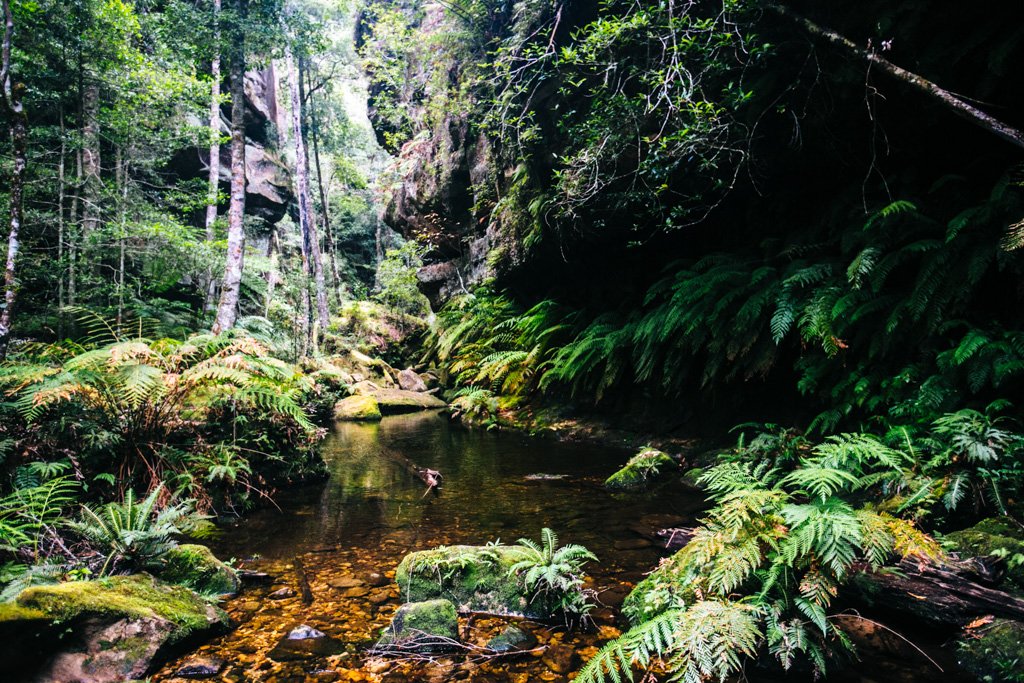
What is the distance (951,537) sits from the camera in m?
2.29

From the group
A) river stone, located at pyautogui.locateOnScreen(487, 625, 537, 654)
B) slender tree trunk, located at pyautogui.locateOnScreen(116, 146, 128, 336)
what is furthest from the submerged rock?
river stone, located at pyautogui.locateOnScreen(487, 625, 537, 654)

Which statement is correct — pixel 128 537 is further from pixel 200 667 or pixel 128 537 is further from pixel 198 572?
pixel 200 667

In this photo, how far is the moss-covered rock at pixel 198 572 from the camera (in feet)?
8.86

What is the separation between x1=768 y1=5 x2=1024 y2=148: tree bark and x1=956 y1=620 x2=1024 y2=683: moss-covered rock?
2705 millimetres

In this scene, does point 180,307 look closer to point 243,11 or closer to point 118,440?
point 243,11

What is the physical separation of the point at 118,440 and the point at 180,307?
9.98 metres

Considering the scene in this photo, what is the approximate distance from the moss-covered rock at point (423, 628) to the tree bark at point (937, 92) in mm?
4321

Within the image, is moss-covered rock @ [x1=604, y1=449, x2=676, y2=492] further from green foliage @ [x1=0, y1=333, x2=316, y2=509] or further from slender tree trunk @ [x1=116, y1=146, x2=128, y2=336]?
slender tree trunk @ [x1=116, y1=146, x2=128, y2=336]

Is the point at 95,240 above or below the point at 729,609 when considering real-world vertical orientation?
above

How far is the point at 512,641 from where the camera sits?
2287mm

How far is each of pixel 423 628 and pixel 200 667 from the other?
1.05m

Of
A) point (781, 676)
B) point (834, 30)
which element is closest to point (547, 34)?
point (834, 30)

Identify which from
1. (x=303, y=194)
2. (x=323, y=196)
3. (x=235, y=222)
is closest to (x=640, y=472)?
(x=235, y=222)

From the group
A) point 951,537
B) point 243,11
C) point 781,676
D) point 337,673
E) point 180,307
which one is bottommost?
point 337,673
